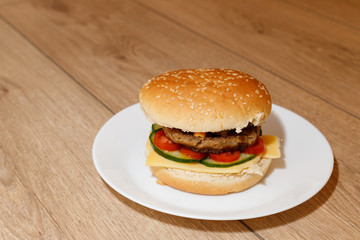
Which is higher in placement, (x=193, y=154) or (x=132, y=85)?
(x=193, y=154)

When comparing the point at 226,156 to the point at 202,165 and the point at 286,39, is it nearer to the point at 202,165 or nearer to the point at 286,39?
the point at 202,165

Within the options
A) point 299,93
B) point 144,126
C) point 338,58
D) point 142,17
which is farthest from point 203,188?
point 142,17

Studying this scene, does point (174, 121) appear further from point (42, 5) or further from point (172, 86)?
point (42, 5)

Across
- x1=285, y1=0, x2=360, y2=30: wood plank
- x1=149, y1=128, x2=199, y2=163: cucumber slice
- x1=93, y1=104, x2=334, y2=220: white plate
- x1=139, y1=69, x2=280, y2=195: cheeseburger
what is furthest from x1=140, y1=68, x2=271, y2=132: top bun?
x1=285, y1=0, x2=360, y2=30: wood plank

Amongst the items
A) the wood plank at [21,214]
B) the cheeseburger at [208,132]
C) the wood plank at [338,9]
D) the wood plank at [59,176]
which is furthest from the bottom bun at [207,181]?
the wood plank at [338,9]

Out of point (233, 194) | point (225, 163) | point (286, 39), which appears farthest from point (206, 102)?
point (286, 39)

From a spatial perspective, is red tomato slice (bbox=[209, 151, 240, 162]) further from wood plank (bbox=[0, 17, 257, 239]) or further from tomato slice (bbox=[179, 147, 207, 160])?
wood plank (bbox=[0, 17, 257, 239])
